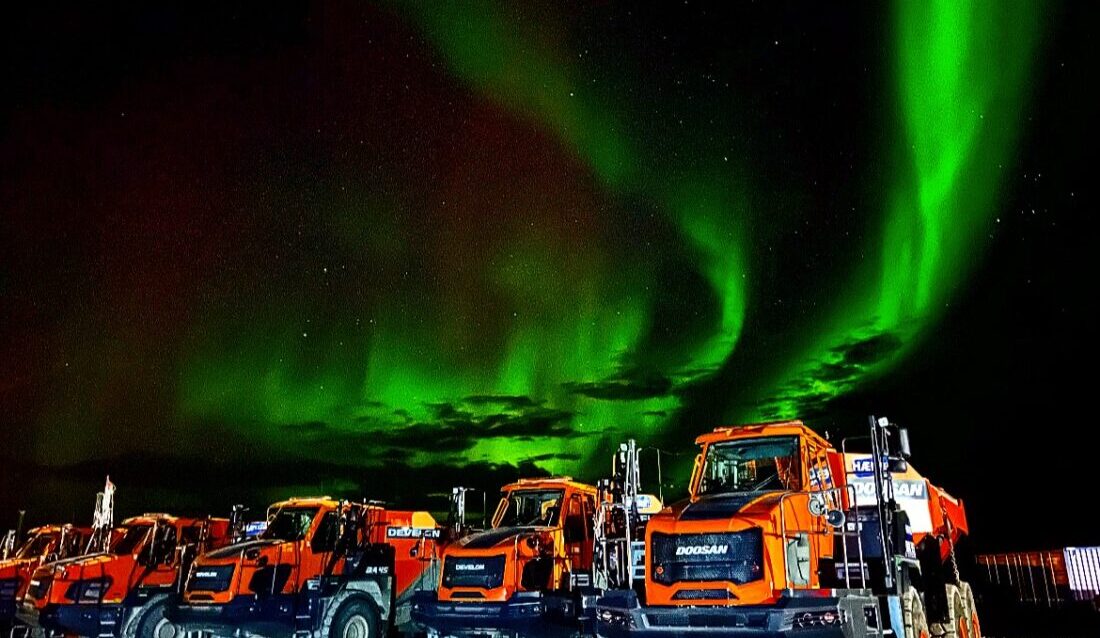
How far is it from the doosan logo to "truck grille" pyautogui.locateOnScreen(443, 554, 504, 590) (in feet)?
15.2

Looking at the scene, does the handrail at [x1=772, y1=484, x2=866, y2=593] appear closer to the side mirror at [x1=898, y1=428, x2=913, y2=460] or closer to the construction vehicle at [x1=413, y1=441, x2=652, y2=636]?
the side mirror at [x1=898, y1=428, x2=913, y2=460]

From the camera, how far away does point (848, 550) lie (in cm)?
1158

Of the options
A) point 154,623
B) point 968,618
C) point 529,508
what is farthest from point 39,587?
point 968,618

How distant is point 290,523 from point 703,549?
31.9ft

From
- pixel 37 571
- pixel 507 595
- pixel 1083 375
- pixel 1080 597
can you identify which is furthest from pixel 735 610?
pixel 1083 375

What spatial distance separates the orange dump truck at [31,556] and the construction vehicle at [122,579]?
157 centimetres

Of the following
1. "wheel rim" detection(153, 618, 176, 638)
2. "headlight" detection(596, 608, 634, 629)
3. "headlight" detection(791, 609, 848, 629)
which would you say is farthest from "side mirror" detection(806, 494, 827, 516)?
"wheel rim" detection(153, 618, 176, 638)

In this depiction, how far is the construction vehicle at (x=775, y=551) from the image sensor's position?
10297 mm

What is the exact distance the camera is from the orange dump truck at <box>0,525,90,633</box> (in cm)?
2173

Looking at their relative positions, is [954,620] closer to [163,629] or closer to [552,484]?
[552,484]

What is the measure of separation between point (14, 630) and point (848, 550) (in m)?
21.8

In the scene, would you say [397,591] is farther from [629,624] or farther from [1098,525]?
[1098,525]

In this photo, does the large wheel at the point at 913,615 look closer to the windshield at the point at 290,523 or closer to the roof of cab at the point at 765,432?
the roof of cab at the point at 765,432

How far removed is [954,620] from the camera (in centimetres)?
1342
